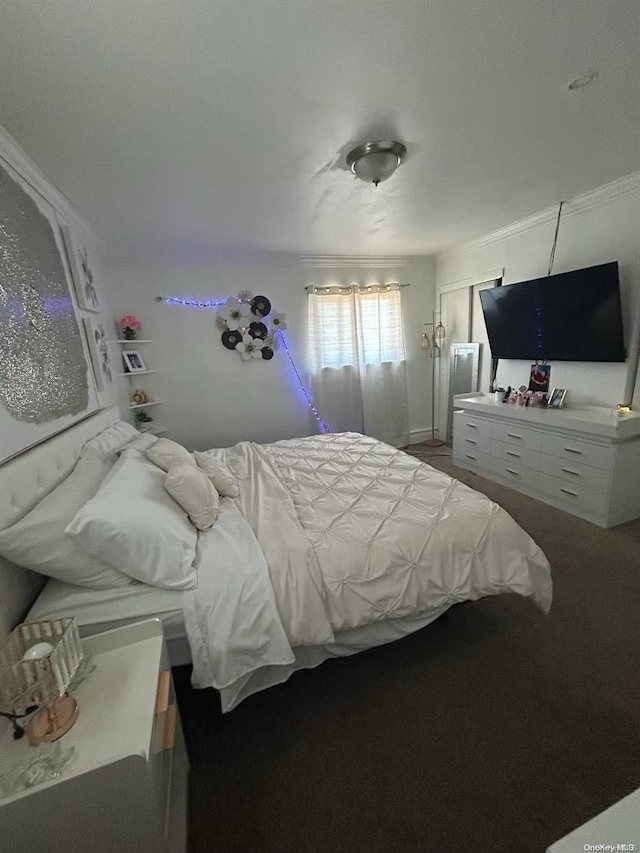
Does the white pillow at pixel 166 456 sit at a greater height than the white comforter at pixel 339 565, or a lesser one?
greater

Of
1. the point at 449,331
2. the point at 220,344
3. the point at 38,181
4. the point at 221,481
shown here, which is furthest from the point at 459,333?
the point at 38,181

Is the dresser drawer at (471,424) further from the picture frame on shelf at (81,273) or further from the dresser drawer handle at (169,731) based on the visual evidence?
the picture frame on shelf at (81,273)

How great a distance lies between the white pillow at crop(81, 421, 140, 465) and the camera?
6.03 ft

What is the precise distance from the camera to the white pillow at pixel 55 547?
1.08 meters

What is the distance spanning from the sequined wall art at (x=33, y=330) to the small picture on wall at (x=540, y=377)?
374cm

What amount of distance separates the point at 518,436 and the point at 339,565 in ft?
8.09

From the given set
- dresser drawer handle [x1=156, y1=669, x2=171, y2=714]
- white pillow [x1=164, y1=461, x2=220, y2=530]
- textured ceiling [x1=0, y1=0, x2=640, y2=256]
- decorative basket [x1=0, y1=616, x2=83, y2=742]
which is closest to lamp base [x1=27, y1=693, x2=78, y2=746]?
decorative basket [x1=0, y1=616, x2=83, y2=742]

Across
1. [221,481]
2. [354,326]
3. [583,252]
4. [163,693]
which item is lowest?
[163,693]

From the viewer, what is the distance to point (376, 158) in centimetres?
182

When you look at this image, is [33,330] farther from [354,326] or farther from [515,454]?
[515,454]

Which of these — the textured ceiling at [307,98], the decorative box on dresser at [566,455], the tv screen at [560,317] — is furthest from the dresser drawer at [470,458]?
the textured ceiling at [307,98]

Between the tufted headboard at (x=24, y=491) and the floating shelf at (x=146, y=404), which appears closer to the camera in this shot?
the tufted headboard at (x=24, y=491)

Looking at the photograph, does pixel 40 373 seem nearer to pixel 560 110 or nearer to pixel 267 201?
pixel 267 201

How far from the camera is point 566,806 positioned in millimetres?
1089
